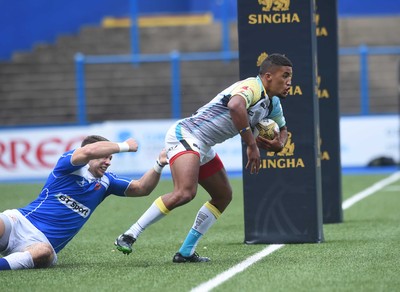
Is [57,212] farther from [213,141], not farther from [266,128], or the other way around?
[266,128]

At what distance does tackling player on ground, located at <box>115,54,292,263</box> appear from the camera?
908 centimetres

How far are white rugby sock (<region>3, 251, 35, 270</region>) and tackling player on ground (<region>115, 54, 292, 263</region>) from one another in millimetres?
730

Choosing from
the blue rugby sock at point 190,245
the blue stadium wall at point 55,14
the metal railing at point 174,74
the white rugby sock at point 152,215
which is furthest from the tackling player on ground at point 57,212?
the blue stadium wall at point 55,14

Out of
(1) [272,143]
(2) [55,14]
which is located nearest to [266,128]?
(1) [272,143]

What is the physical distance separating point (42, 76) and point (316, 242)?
17979 mm

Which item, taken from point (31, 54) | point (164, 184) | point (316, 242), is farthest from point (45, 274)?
point (31, 54)

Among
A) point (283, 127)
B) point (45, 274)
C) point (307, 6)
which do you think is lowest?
point (45, 274)

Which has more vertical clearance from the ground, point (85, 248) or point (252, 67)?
point (252, 67)

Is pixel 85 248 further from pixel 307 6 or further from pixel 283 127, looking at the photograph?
pixel 307 6

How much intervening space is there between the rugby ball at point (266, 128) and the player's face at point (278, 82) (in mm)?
261

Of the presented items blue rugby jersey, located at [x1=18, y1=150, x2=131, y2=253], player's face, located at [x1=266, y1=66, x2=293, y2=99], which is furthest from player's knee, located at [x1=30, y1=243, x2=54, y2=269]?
player's face, located at [x1=266, y1=66, x2=293, y2=99]

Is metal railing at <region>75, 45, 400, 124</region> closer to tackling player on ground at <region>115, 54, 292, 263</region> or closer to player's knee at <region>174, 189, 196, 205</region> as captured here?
tackling player on ground at <region>115, 54, 292, 263</region>

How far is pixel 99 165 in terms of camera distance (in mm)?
9289

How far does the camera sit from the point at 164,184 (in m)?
21.3
